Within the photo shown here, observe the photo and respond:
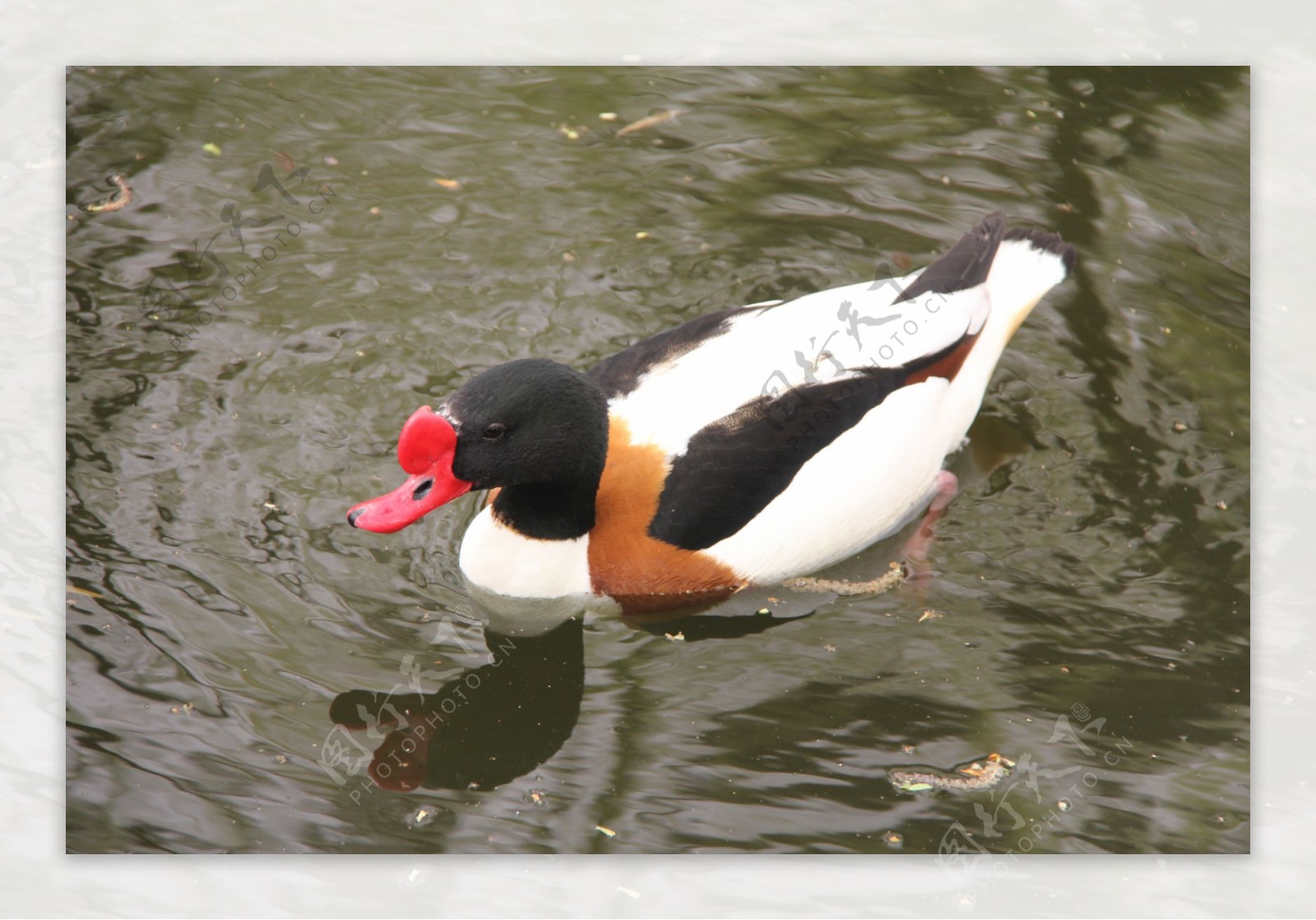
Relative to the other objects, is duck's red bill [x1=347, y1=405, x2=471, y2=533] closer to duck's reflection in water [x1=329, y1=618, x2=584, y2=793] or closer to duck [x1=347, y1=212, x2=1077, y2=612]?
duck [x1=347, y1=212, x2=1077, y2=612]

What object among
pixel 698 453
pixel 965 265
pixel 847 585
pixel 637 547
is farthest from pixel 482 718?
pixel 965 265

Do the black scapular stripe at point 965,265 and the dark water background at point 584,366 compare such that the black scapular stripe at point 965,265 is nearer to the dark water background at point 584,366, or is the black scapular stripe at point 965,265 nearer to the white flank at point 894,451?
the white flank at point 894,451

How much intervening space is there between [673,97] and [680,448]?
6.96ft

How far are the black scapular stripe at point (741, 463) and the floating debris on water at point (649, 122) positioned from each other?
1849 millimetres

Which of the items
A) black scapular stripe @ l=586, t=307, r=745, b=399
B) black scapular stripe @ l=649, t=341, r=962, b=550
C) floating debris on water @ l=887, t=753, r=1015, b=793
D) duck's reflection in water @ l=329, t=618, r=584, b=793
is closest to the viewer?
floating debris on water @ l=887, t=753, r=1015, b=793

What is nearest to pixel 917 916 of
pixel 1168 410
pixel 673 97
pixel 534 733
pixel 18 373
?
pixel 534 733

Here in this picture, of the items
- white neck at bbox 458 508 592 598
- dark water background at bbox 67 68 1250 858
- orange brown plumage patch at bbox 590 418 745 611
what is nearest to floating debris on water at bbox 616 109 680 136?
dark water background at bbox 67 68 1250 858

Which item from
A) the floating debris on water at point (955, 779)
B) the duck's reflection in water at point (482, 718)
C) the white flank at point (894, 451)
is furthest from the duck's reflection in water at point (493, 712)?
the floating debris on water at point (955, 779)

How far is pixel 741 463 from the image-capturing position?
4332 millimetres

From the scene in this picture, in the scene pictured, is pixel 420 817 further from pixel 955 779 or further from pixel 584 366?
pixel 584 366

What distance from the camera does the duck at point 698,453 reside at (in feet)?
13.7

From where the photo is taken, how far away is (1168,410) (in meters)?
5.10

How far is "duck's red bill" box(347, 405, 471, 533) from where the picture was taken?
401cm

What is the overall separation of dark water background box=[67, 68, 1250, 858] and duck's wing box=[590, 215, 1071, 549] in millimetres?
443
